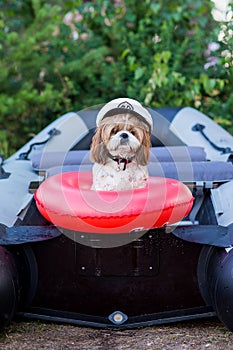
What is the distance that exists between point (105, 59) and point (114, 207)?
11.4ft

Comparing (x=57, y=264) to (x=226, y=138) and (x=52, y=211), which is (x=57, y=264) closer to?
(x=52, y=211)

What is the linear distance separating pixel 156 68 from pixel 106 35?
0.79m

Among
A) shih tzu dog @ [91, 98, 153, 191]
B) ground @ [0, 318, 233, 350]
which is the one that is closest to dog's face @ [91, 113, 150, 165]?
shih tzu dog @ [91, 98, 153, 191]

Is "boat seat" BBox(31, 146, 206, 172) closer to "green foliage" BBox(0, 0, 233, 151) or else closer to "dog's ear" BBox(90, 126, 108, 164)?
"dog's ear" BBox(90, 126, 108, 164)

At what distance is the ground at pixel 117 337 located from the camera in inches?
90.2

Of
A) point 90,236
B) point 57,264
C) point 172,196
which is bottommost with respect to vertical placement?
point 57,264

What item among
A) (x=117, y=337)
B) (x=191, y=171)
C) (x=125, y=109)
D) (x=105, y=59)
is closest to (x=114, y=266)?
(x=117, y=337)

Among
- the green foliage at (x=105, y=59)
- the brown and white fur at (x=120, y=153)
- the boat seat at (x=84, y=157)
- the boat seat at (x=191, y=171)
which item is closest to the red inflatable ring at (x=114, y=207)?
the brown and white fur at (x=120, y=153)

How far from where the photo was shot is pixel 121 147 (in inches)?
95.9

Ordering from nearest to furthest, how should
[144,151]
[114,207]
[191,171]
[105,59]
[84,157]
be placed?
1. [114,207]
2. [144,151]
3. [191,171]
4. [84,157]
5. [105,59]

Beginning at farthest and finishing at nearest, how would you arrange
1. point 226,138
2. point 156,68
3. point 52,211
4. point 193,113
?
point 156,68 < point 193,113 < point 226,138 < point 52,211

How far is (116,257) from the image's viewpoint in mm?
2492

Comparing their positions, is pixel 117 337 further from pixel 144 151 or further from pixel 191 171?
pixel 191 171

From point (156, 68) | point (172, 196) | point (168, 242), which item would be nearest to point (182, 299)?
point (168, 242)
